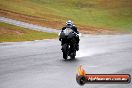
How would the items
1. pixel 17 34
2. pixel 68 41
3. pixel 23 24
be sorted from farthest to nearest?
pixel 23 24, pixel 17 34, pixel 68 41

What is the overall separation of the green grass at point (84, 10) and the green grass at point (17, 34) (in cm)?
1429

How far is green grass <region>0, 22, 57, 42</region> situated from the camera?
37969 mm

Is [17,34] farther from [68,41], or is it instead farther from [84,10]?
[84,10]

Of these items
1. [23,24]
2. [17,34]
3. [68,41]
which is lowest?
[23,24]

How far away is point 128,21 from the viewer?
230ft

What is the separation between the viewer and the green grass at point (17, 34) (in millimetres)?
37969

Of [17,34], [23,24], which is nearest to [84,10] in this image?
[23,24]

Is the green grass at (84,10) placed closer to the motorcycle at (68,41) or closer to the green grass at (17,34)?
the green grass at (17,34)

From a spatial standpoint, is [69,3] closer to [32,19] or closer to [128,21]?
[128,21]

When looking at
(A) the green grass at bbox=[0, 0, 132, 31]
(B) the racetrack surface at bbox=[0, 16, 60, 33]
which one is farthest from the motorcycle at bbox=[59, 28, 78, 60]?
(A) the green grass at bbox=[0, 0, 132, 31]

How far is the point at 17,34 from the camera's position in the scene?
40969 mm

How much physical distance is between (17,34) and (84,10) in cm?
3633

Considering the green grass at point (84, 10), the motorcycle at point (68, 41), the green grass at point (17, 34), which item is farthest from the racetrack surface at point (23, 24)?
the motorcycle at point (68, 41)

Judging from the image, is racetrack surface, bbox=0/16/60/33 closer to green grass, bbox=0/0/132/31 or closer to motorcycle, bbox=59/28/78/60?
green grass, bbox=0/0/132/31
